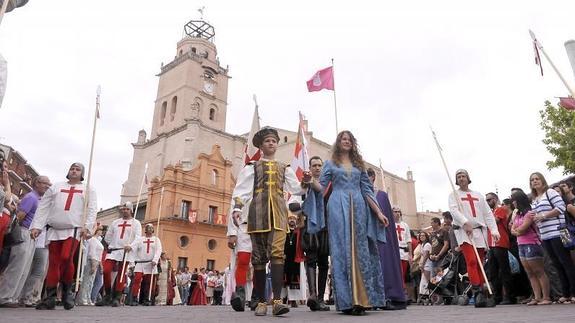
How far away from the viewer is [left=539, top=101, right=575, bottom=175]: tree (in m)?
20.5

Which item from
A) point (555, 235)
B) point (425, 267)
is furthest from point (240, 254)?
point (425, 267)

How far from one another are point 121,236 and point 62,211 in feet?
12.3

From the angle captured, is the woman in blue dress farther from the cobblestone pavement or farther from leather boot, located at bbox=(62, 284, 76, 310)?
leather boot, located at bbox=(62, 284, 76, 310)

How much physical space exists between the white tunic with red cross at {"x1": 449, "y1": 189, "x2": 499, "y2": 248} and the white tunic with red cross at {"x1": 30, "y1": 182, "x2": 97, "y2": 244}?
5.58 meters

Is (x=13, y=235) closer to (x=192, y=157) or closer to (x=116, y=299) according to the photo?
(x=116, y=299)

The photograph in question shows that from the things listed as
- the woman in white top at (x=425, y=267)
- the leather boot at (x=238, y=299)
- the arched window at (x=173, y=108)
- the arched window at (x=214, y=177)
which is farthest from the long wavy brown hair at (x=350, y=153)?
the arched window at (x=173, y=108)

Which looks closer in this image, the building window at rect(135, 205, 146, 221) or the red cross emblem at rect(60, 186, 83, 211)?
the red cross emblem at rect(60, 186, 83, 211)

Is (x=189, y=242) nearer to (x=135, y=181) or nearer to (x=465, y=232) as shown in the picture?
(x=135, y=181)

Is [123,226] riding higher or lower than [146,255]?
higher

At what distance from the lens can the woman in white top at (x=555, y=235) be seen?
6285 mm

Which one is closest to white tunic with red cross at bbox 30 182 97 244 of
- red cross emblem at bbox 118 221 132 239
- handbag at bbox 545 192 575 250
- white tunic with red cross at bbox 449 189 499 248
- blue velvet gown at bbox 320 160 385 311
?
red cross emblem at bbox 118 221 132 239

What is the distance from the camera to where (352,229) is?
4.80 meters

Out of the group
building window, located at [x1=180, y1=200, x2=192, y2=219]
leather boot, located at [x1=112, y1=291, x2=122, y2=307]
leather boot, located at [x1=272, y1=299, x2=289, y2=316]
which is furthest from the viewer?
building window, located at [x1=180, y1=200, x2=192, y2=219]

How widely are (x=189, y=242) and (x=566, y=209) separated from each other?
3082 cm
